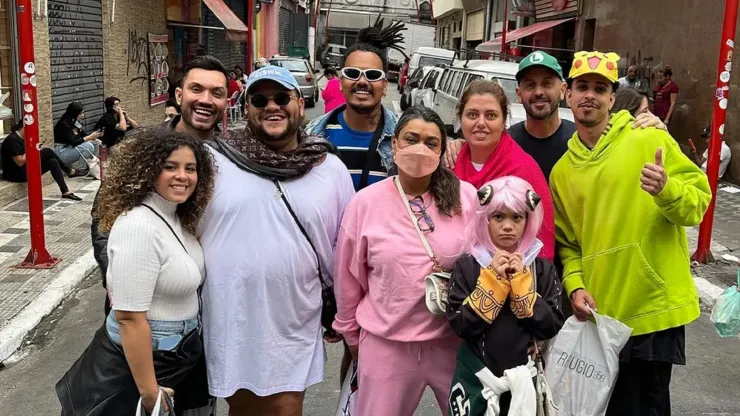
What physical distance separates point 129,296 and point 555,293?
5.13ft

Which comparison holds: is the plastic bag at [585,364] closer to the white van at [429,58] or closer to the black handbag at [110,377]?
the black handbag at [110,377]

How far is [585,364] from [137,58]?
46.3ft

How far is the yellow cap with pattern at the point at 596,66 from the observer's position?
2883mm

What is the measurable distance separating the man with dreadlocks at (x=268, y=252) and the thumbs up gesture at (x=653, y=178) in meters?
1.23

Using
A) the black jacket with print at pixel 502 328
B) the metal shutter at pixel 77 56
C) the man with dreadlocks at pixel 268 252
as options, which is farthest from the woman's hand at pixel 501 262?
the metal shutter at pixel 77 56

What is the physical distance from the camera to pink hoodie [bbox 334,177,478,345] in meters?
2.64

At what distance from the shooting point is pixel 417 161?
8.70 feet

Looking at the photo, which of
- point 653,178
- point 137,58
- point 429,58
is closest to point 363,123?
point 653,178

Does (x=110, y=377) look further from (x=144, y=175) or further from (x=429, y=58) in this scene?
(x=429, y=58)

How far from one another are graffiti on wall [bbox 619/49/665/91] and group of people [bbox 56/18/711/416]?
12734 mm

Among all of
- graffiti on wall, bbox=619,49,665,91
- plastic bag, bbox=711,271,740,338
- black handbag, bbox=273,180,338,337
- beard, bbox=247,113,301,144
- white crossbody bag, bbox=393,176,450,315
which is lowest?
plastic bag, bbox=711,271,740,338

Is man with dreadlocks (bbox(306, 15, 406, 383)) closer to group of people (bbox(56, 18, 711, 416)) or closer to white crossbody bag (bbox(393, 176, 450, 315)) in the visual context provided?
group of people (bbox(56, 18, 711, 416))

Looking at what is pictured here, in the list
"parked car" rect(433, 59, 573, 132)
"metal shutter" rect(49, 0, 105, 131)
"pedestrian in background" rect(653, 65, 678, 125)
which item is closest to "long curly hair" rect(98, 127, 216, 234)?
"metal shutter" rect(49, 0, 105, 131)

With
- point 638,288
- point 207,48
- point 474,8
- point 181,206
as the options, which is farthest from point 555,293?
point 474,8
